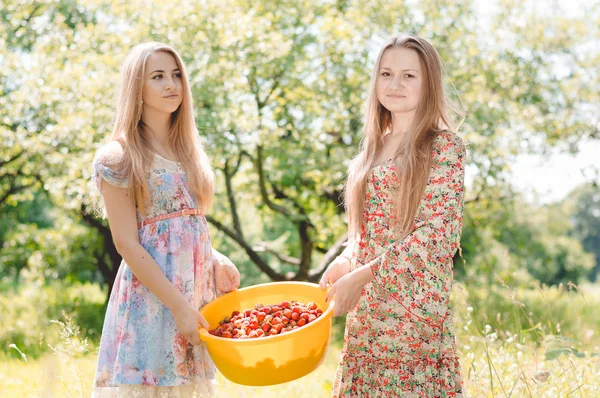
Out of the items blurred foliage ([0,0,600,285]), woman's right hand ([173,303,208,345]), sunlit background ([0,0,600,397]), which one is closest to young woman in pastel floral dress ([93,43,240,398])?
woman's right hand ([173,303,208,345])

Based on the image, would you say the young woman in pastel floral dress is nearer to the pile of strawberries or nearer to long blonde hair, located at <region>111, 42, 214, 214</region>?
long blonde hair, located at <region>111, 42, 214, 214</region>

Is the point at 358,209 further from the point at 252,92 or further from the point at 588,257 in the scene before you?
the point at 588,257

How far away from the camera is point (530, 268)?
2584 centimetres

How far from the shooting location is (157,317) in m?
2.17

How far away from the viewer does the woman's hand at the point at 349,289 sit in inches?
77.1

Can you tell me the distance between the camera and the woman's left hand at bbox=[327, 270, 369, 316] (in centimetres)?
196

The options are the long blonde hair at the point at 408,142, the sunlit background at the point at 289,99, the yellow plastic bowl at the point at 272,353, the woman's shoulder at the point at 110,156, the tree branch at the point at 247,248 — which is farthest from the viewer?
the tree branch at the point at 247,248

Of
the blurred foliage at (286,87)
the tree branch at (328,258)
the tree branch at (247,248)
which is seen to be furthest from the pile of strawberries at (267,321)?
the tree branch at (247,248)

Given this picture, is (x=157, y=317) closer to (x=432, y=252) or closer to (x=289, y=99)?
(x=432, y=252)

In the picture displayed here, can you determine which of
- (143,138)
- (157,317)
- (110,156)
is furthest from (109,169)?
(157,317)

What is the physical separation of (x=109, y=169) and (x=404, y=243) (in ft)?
3.35

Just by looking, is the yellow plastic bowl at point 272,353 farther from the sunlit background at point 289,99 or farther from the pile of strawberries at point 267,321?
the sunlit background at point 289,99

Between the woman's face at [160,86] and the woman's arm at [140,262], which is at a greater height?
the woman's face at [160,86]

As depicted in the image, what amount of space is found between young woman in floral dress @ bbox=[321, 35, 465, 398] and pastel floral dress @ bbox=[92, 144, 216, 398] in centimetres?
51
